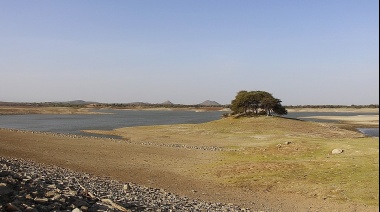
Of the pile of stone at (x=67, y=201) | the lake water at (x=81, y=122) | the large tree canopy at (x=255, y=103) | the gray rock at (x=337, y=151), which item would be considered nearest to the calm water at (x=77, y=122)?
the lake water at (x=81, y=122)

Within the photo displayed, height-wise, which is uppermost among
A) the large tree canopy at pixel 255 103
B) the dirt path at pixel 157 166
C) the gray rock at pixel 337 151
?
the large tree canopy at pixel 255 103

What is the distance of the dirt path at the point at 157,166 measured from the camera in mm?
18734

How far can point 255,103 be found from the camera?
8069 centimetres

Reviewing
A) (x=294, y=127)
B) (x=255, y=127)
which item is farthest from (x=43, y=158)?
(x=294, y=127)

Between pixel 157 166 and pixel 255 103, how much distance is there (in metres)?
54.6

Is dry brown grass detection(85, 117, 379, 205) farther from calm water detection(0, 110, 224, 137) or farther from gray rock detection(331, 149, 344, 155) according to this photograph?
calm water detection(0, 110, 224, 137)

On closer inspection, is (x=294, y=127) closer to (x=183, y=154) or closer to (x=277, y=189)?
(x=183, y=154)

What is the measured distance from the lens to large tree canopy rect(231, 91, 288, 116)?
7856 cm

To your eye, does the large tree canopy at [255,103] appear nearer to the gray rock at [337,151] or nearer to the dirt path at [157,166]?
the dirt path at [157,166]

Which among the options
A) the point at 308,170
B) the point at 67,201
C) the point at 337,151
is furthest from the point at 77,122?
the point at 67,201

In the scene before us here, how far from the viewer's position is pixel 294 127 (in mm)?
64938

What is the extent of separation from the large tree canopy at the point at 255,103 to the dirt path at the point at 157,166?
42018mm

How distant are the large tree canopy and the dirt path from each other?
138 feet

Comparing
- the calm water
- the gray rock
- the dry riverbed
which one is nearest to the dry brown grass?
the dry riverbed
